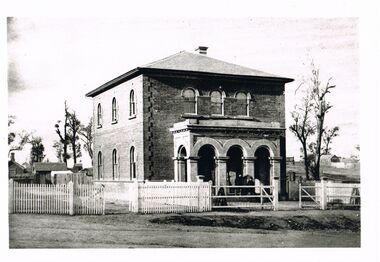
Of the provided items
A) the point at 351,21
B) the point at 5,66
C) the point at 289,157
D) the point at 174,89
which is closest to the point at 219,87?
the point at 174,89

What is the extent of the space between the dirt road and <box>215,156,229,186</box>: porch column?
5154mm

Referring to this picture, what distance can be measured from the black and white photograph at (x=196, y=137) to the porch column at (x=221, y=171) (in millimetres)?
61

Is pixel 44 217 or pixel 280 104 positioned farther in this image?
pixel 280 104

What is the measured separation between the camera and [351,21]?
20.3 metres

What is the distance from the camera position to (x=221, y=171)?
2739cm

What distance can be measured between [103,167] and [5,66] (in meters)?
13.8

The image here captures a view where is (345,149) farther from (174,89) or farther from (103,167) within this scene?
(103,167)

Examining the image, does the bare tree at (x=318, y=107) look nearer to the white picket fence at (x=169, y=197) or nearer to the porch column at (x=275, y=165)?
the porch column at (x=275, y=165)

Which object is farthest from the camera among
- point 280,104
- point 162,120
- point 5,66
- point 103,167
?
point 103,167

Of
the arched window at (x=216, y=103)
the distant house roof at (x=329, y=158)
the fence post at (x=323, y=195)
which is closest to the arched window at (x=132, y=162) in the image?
the arched window at (x=216, y=103)

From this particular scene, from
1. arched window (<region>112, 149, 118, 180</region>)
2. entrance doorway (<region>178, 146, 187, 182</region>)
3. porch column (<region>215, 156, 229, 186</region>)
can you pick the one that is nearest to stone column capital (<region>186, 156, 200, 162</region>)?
entrance doorway (<region>178, 146, 187, 182</region>)

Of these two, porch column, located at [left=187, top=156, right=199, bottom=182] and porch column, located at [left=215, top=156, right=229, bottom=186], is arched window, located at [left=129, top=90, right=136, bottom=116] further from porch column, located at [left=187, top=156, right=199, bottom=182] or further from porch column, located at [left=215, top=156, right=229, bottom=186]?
porch column, located at [left=215, top=156, right=229, bottom=186]

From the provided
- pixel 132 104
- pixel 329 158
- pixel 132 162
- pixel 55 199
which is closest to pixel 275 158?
pixel 329 158

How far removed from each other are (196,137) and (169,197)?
16.6 ft
